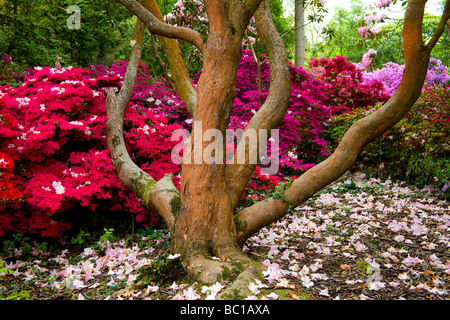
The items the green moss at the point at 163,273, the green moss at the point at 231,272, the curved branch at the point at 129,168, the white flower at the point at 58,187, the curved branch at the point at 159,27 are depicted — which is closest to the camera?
the green moss at the point at 231,272

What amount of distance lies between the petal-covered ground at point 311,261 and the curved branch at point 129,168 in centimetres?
46

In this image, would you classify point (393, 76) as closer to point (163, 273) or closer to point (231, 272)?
point (231, 272)

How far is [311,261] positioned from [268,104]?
1.38 metres

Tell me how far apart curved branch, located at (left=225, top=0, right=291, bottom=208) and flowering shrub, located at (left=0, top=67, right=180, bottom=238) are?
1.24 metres

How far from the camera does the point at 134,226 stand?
12.2 feet

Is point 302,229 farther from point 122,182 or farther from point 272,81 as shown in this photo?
point 122,182

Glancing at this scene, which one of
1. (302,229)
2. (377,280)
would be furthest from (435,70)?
(377,280)

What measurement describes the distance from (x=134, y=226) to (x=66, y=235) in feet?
2.29

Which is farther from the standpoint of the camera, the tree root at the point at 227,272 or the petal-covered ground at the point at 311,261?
the petal-covered ground at the point at 311,261

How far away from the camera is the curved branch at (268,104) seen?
2707 mm

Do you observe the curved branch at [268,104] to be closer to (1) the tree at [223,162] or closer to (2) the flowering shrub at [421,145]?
(1) the tree at [223,162]

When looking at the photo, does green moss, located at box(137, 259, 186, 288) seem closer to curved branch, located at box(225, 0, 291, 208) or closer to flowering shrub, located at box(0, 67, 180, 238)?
curved branch, located at box(225, 0, 291, 208)

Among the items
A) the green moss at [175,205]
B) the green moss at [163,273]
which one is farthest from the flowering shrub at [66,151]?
the green moss at [163,273]

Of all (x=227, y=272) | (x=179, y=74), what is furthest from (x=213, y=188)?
(x=179, y=74)
